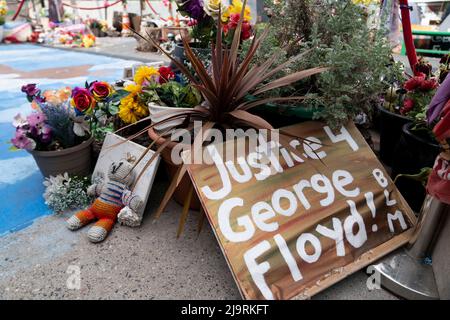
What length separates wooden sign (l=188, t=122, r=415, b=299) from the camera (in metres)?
1.22

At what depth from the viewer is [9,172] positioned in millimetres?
2137

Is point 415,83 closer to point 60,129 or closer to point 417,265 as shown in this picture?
point 417,265

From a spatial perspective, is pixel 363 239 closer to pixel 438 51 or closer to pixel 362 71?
pixel 362 71

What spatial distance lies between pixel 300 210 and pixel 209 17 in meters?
1.50

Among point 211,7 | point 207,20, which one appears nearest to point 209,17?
point 207,20

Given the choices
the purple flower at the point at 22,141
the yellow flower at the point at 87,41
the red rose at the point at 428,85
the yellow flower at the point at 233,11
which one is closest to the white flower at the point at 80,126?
the purple flower at the point at 22,141

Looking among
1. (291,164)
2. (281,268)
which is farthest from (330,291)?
(291,164)

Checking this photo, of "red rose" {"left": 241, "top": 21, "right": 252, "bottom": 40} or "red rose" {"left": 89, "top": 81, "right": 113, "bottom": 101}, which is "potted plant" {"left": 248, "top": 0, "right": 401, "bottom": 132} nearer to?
"red rose" {"left": 241, "top": 21, "right": 252, "bottom": 40}

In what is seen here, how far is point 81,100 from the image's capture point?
1.86m

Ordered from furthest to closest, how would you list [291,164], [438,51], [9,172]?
[438,51] < [9,172] < [291,164]

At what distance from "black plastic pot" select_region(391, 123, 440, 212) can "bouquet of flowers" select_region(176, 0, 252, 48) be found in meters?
1.26

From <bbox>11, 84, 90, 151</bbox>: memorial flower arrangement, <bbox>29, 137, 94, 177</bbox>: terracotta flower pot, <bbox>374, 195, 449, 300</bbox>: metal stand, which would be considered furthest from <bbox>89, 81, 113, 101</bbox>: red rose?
<bbox>374, 195, 449, 300</bbox>: metal stand
